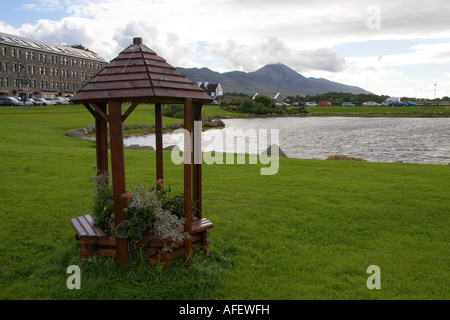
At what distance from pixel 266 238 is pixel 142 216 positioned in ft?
9.66

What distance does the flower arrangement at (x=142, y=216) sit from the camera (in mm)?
5598

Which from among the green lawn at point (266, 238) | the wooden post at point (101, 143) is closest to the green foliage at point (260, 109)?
the green lawn at point (266, 238)

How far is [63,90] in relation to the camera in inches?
3622

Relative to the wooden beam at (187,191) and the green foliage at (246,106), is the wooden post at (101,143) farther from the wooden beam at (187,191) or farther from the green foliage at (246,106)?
the green foliage at (246,106)

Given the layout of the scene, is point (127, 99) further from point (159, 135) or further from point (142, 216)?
point (142, 216)

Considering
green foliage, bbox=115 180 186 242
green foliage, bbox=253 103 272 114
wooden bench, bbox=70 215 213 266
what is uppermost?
green foliage, bbox=253 103 272 114

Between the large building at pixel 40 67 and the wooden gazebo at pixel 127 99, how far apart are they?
6512 cm

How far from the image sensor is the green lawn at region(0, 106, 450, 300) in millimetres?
5559

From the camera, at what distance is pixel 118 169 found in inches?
222

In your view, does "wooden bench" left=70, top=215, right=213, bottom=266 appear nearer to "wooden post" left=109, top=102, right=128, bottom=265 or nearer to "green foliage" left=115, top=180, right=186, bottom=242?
"green foliage" left=115, top=180, right=186, bottom=242

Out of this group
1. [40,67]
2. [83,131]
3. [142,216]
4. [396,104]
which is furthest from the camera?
[396,104]

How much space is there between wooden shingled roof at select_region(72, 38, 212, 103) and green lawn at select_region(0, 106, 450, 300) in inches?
104

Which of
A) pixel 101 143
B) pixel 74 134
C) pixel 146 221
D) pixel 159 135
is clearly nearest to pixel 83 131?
pixel 74 134

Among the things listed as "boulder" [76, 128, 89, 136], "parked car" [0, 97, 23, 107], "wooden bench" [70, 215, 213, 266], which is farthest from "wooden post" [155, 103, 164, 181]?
"parked car" [0, 97, 23, 107]
